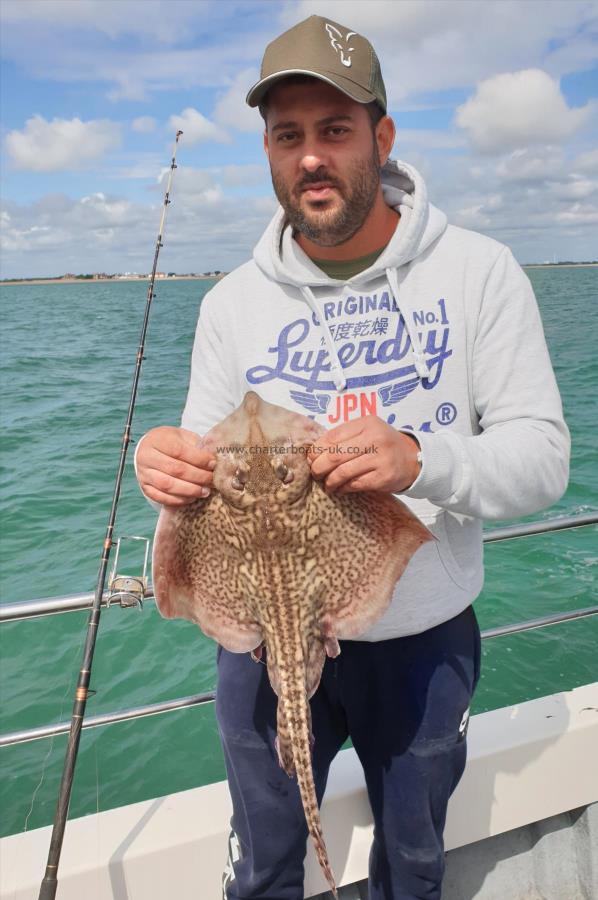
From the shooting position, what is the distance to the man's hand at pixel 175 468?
1.75m

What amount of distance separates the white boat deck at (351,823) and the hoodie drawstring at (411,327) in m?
1.68

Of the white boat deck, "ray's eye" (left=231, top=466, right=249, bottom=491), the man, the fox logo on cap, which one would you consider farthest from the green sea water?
the fox logo on cap

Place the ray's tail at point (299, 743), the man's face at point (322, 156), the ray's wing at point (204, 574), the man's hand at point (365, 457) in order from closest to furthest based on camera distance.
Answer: the man's hand at point (365, 457) < the ray's tail at point (299, 743) < the ray's wing at point (204, 574) < the man's face at point (322, 156)

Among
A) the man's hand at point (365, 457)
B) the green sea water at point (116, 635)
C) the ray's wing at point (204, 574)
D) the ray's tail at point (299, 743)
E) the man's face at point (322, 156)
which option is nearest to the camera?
the man's hand at point (365, 457)

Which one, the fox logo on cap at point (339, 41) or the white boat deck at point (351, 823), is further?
the white boat deck at point (351, 823)

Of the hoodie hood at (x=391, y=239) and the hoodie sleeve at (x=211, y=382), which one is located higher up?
the hoodie hood at (x=391, y=239)

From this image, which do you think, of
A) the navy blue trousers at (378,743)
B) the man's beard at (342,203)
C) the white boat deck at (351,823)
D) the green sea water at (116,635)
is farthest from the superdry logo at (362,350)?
the green sea water at (116,635)

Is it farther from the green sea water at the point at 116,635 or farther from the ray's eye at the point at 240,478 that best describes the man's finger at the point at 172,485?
the green sea water at the point at 116,635

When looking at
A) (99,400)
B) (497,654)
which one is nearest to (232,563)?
A: (497,654)

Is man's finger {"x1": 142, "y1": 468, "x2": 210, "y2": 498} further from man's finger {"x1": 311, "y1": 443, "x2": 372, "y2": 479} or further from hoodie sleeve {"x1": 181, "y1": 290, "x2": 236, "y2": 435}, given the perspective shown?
hoodie sleeve {"x1": 181, "y1": 290, "x2": 236, "y2": 435}

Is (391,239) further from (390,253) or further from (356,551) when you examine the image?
(356,551)

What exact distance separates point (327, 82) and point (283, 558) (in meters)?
1.39

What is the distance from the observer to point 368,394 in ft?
7.22

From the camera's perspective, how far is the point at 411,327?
2172 millimetres
